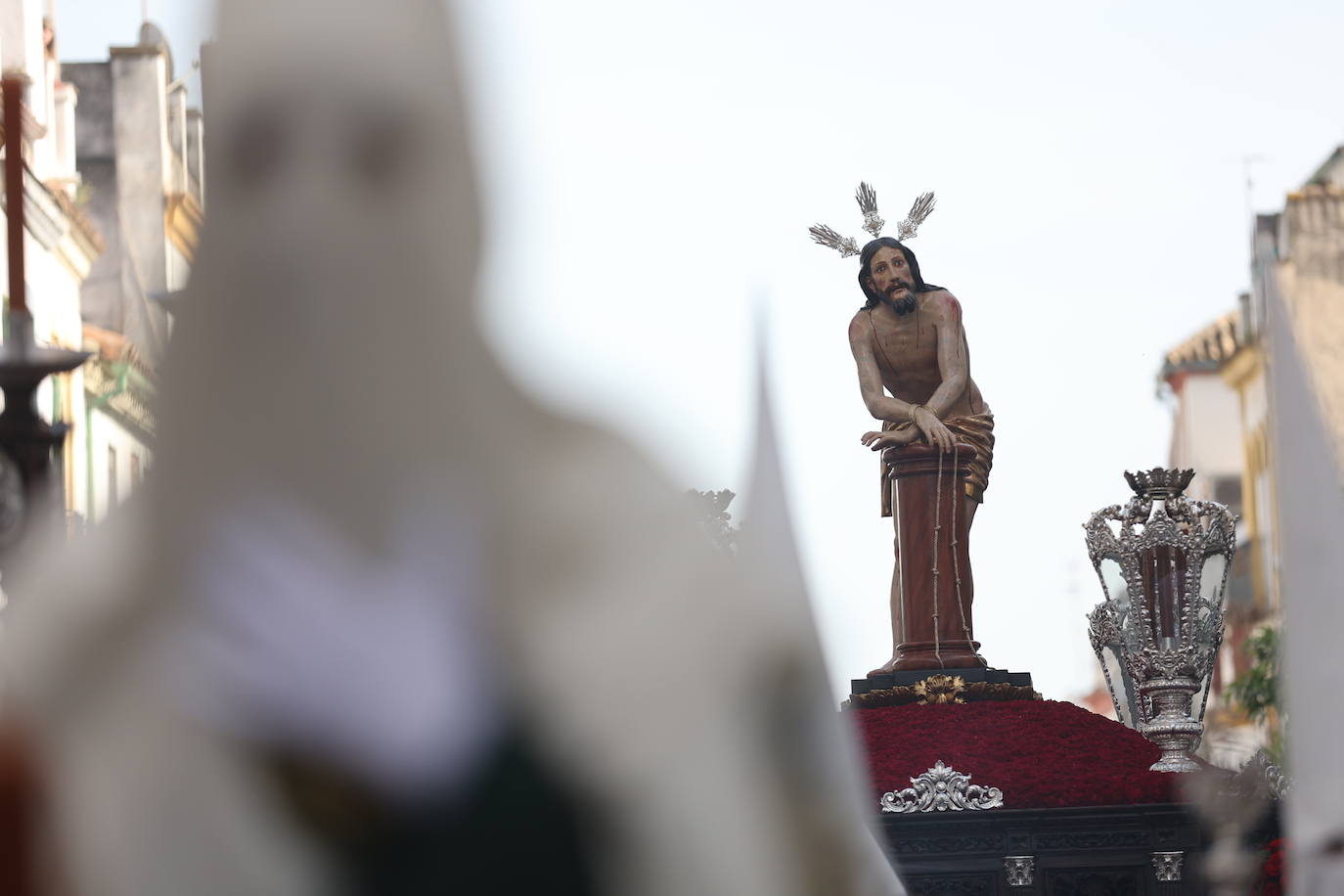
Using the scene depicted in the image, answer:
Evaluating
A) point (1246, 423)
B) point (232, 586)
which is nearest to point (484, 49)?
point (232, 586)

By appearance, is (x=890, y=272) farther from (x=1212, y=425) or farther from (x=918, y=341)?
(x=1212, y=425)

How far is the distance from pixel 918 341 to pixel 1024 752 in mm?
2734

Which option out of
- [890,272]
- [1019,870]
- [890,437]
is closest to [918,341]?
[890,272]

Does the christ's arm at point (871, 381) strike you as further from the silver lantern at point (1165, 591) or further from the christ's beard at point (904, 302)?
the silver lantern at point (1165, 591)

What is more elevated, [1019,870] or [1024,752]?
[1024,752]

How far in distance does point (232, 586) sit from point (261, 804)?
Result: 0.37ft

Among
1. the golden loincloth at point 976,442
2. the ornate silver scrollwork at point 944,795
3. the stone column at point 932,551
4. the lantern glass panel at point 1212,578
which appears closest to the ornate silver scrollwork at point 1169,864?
the ornate silver scrollwork at point 944,795

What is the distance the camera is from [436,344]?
1280 millimetres

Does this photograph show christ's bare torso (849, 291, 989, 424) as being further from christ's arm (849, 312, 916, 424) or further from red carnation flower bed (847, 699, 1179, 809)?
red carnation flower bed (847, 699, 1179, 809)

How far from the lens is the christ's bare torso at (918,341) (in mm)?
13469

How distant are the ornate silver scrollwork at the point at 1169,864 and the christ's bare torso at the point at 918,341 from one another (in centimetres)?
318

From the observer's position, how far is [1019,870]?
1123 cm

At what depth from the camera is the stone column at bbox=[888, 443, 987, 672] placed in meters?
13.3

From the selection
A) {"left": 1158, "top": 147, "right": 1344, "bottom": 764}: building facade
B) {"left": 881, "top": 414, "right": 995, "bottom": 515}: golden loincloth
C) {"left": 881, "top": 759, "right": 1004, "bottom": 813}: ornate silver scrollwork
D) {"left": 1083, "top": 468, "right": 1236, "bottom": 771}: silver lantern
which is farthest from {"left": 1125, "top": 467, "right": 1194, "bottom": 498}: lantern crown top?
{"left": 1158, "top": 147, "right": 1344, "bottom": 764}: building facade
